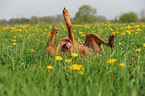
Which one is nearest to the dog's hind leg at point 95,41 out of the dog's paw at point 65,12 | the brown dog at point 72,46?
the brown dog at point 72,46

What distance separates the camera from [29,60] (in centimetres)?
257

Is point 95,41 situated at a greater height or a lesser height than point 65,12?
lesser

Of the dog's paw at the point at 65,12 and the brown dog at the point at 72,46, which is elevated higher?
the dog's paw at the point at 65,12

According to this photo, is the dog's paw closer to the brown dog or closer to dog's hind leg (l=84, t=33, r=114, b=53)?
the brown dog

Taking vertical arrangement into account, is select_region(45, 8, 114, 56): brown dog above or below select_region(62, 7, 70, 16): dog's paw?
below

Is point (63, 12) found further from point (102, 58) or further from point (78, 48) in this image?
point (102, 58)

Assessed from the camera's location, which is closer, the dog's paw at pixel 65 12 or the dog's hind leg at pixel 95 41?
the dog's paw at pixel 65 12

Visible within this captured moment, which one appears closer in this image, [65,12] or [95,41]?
[65,12]

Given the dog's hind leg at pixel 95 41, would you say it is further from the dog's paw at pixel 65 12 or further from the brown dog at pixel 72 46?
the dog's paw at pixel 65 12

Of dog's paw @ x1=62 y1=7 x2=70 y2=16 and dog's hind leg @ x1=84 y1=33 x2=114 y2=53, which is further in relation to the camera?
dog's hind leg @ x1=84 y1=33 x2=114 y2=53

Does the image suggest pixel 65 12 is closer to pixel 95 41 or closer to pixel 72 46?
pixel 72 46

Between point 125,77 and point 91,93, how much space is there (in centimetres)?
47

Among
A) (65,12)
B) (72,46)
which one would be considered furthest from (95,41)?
(65,12)

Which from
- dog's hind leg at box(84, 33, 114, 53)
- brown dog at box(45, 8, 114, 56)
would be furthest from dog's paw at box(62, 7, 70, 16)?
dog's hind leg at box(84, 33, 114, 53)
